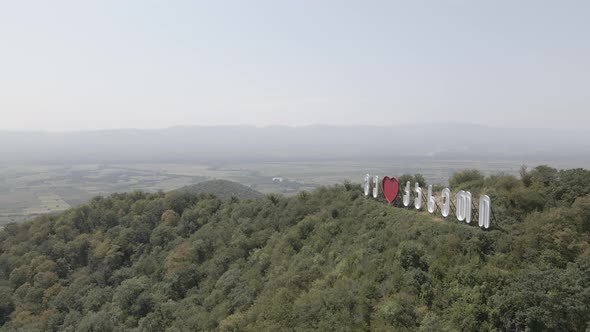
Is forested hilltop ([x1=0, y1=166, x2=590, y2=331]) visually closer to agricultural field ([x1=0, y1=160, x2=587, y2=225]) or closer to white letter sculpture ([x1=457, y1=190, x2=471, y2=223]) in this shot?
white letter sculpture ([x1=457, y1=190, x2=471, y2=223])

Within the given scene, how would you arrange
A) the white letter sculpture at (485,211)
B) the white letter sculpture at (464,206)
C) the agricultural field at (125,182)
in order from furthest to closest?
the agricultural field at (125,182)
the white letter sculpture at (464,206)
the white letter sculpture at (485,211)

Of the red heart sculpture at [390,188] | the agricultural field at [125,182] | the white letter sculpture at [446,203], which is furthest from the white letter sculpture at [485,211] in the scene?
the agricultural field at [125,182]

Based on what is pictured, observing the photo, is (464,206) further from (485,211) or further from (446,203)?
(446,203)

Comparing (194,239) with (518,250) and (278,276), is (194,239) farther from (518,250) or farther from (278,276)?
(518,250)

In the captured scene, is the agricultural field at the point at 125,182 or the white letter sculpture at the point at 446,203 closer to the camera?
the white letter sculpture at the point at 446,203

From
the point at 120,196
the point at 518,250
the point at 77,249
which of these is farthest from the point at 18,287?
the point at 518,250

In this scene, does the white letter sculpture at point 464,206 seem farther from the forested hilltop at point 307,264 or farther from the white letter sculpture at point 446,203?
the white letter sculpture at point 446,203
